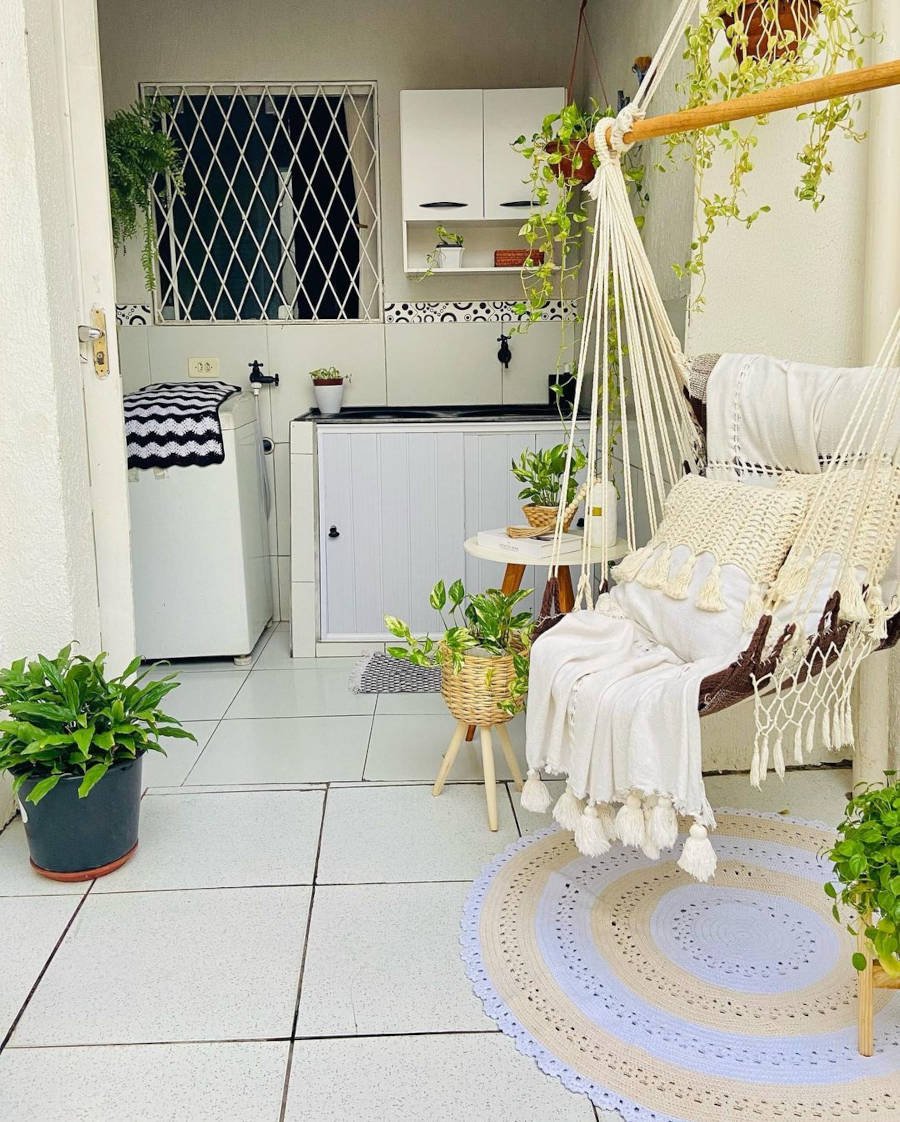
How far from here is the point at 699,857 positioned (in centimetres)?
171

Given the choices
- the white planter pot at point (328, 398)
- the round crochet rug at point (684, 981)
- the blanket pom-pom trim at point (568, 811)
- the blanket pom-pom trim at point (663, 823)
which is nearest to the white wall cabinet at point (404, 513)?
the white planter pot at point (328, 398)

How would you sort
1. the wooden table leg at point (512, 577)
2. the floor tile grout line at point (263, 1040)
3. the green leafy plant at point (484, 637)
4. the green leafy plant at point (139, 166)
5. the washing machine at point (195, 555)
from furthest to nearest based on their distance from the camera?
the green leafy plant at point (139, 166)
the washing machine at point (195, 555)
the wooden table leg at point (512, 577)
the green leafy plant at point (484, 637)
the floor tile grout line at point (263, 1040)

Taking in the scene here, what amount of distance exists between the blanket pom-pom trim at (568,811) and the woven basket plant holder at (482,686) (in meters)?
0.47

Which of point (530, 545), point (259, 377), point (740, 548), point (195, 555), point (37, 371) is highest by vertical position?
point (37, 371)

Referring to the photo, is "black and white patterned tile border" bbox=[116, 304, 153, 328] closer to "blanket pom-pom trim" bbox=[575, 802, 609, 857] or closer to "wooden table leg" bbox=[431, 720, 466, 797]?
"wooden table leg" bbox=[431, 720, 466, 797]

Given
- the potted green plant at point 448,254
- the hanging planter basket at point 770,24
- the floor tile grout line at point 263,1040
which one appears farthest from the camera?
the potted green plant at point 448,254

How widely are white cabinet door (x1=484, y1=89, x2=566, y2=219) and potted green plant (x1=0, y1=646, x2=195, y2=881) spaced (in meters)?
2.47

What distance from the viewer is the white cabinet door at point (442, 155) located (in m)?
3.84

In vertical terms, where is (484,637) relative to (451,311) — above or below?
below

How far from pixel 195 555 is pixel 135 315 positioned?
1.21 metres

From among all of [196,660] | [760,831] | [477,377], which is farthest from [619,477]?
[196,660]

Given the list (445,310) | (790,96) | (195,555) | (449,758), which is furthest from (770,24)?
(195,555)

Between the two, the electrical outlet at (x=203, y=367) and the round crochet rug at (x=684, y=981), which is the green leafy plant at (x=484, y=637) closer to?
the round crochet rug at (x=684, y=981)

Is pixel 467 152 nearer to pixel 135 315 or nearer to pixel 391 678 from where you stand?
pixel 135 315
